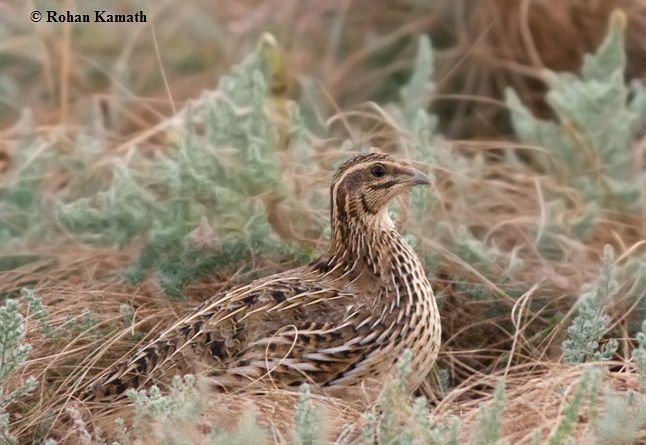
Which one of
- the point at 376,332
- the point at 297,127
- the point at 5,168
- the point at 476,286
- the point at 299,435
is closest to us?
the point at 299,435

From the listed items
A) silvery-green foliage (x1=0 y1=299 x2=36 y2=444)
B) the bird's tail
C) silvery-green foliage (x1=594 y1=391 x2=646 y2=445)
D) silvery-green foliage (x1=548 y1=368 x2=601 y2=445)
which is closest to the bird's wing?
the bird's tail

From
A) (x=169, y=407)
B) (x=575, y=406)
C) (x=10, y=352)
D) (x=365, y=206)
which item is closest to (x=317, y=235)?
(x=365, y=206)

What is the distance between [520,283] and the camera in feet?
18.4

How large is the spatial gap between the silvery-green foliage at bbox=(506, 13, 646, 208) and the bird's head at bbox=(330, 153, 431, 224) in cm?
180

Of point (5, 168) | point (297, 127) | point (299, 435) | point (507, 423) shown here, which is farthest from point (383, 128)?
point (299, 435)

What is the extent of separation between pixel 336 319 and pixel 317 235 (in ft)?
3.66

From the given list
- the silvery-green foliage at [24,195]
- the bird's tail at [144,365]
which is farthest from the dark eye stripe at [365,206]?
the silvery-green foliage at [24,195]

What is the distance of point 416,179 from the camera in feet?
16.4

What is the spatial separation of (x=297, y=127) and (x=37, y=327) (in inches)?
57.2

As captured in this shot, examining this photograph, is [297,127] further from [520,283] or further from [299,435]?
[299,435]

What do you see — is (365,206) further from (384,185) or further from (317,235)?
(317,235)

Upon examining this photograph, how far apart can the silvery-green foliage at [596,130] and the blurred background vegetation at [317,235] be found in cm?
1

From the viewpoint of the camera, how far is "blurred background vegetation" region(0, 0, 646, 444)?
4.39 metres

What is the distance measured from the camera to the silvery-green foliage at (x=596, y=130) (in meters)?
6.63
